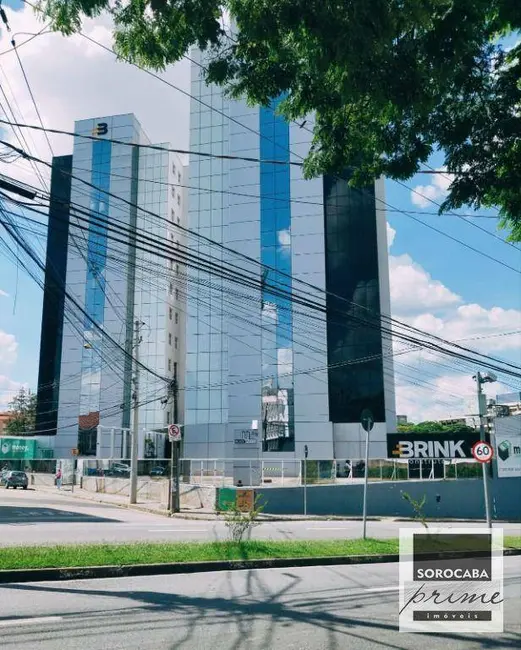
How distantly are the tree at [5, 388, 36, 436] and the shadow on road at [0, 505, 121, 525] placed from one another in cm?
4843

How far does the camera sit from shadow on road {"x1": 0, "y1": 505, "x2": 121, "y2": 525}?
62.5 ft

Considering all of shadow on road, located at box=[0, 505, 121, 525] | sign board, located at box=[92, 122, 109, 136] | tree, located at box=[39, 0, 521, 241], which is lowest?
shadow on road, located at box=[0, 505, 121, 525]

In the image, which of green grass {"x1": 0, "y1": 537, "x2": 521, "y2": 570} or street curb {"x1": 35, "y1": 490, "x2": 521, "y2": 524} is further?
street curb {"x1": 35, "y1": 490, "x2": 521, "y2": 524}

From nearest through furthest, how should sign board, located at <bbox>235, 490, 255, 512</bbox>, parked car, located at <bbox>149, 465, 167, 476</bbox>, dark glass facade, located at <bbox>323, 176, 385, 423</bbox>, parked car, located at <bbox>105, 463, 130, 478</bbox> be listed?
sign board, located at <bbox>235, 490, 255, 512</bbox>, parked car, located at <bbox>105, 463, 130, 478</bbox>, parked car, located at <bbox>149, 465, 167, 476</bbox>, dark glass facade, located at <bbox>323, 176, 385, 423</bbox>

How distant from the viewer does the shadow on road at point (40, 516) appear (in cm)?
1905

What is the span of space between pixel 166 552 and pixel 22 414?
73.0 meters

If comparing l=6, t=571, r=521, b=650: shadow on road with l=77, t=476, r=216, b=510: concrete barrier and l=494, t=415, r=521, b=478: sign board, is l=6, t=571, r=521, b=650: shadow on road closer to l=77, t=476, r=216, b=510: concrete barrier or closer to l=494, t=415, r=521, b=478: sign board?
l=77, t=476, r=216, b=510: concrete barrier

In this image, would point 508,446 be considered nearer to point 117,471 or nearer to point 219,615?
point 219,615

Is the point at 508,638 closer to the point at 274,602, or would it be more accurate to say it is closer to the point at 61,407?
the point at 274,602

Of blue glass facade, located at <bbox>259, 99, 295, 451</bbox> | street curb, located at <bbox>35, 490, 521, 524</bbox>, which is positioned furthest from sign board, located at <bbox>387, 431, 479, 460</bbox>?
blue glass facade, located at <bbox>259, 99, 295, 451</bbox>

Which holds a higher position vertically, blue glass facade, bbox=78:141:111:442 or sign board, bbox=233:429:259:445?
blue glass facade, bbox=78:141:111:442

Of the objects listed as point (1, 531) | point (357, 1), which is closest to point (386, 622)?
point (357, 1)

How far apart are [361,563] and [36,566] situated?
620 cm

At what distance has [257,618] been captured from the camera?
6.82 m
